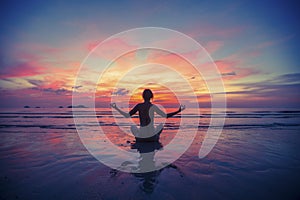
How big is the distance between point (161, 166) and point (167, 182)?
0.96 meters

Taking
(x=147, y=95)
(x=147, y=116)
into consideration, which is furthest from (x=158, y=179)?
(x=147, y=95)

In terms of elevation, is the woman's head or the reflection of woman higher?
the woman's head

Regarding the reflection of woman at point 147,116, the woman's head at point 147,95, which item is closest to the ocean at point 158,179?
the reflection of woman at point 147,116

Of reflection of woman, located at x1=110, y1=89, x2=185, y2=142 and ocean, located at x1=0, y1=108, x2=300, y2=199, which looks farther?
reflection of woman, located at x1=110, y1=89, x2=185, y2=142

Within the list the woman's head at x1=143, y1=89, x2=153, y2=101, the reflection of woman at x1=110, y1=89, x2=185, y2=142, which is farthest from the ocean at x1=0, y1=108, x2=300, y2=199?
the woman's head at x1=143, y1=89, x2=153, y2=101

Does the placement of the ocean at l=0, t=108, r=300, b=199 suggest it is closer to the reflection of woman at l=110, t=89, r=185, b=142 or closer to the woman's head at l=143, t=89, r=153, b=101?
the reflection of woman at l=110, t=89, r=185, b=142

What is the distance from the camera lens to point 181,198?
2682mm

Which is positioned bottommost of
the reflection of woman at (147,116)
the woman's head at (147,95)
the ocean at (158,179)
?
the ocean at (158,179)

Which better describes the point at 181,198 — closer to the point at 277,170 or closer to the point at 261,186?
the point at 261,186

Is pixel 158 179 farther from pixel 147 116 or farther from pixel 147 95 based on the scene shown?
pixel 147 95

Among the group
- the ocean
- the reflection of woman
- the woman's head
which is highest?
the woman's head

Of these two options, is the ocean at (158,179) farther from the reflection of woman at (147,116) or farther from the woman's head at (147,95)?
the woman's head at (147,95)

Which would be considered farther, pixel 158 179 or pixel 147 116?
pixel 147 116

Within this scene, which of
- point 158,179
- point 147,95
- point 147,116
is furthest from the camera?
point 147,116
